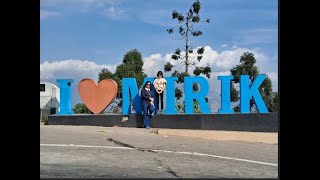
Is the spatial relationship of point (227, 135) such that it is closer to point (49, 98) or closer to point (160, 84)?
point (160, 84)

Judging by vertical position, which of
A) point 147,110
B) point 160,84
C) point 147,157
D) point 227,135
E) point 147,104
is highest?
point 160,84

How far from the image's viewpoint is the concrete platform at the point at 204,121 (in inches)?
624

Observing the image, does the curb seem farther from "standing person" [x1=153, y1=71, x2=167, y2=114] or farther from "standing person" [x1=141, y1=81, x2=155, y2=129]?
"standing person" [x1=153, y1=71, x2=167, y2=114]

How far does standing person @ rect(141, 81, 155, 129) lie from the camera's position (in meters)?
16.6

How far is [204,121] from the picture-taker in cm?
1622

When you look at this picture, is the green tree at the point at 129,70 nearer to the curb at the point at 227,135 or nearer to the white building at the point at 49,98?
the white building at the point at 49,98

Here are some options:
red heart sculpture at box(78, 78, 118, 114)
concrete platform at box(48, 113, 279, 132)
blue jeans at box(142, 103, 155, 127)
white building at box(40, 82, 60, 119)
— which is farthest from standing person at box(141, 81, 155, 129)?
white building at box(40, 82, 60, 119)

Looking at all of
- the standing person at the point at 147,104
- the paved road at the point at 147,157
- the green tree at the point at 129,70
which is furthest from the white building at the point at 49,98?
the paved road at the point at 147,157

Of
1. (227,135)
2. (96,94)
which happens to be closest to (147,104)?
(96,94)

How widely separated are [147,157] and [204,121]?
6464 mm

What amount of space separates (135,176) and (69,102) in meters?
10.7
